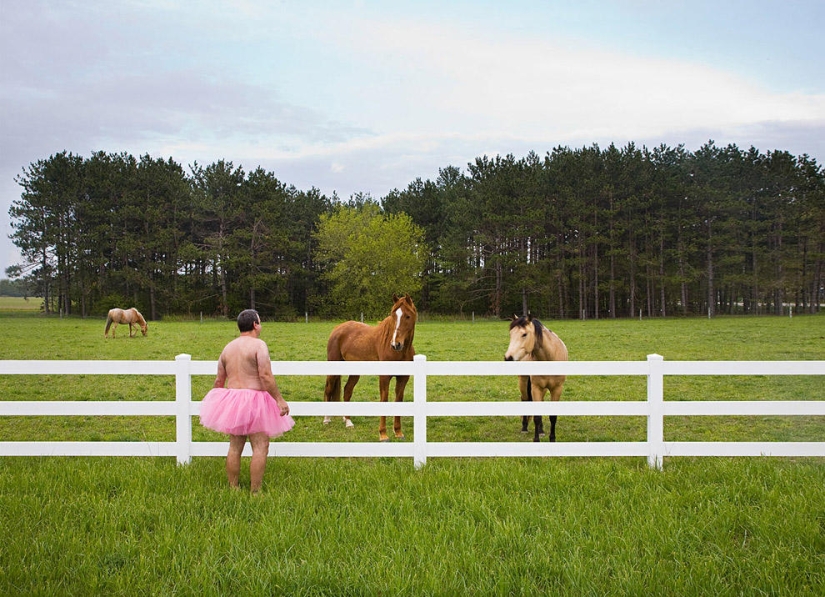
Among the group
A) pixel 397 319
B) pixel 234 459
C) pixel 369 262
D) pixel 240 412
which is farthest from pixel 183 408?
pixel 369 262

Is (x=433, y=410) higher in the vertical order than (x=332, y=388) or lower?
higher

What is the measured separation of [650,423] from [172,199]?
52255 millimetres

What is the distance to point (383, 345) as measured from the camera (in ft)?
30.1

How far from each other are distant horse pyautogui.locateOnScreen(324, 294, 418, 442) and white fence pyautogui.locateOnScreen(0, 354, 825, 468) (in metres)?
1.77

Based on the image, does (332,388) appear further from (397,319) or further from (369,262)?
(369,262)

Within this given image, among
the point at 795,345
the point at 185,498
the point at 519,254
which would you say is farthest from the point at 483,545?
the point at 519,254

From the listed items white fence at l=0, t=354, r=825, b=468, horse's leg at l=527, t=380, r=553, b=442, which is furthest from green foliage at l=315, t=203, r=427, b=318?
white fence at l=0, t=354, r=825, b=468

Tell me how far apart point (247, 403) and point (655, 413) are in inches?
167

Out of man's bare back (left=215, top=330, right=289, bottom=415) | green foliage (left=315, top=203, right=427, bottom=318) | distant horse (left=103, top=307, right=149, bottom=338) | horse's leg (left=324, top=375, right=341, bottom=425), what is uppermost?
green foliage (left=315, top=203, right=427, bottom=318)

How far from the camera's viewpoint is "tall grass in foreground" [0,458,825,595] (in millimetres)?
3879

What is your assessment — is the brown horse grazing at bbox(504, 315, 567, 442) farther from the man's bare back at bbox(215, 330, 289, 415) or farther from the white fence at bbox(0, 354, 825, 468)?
the man's bare back at bbox(215, 330, 289, 415)

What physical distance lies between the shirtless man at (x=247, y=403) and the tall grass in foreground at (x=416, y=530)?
35cm

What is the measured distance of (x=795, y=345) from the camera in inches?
919

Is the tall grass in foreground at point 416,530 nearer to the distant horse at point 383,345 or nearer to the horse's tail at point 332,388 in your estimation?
the distant horse at point 383,345
